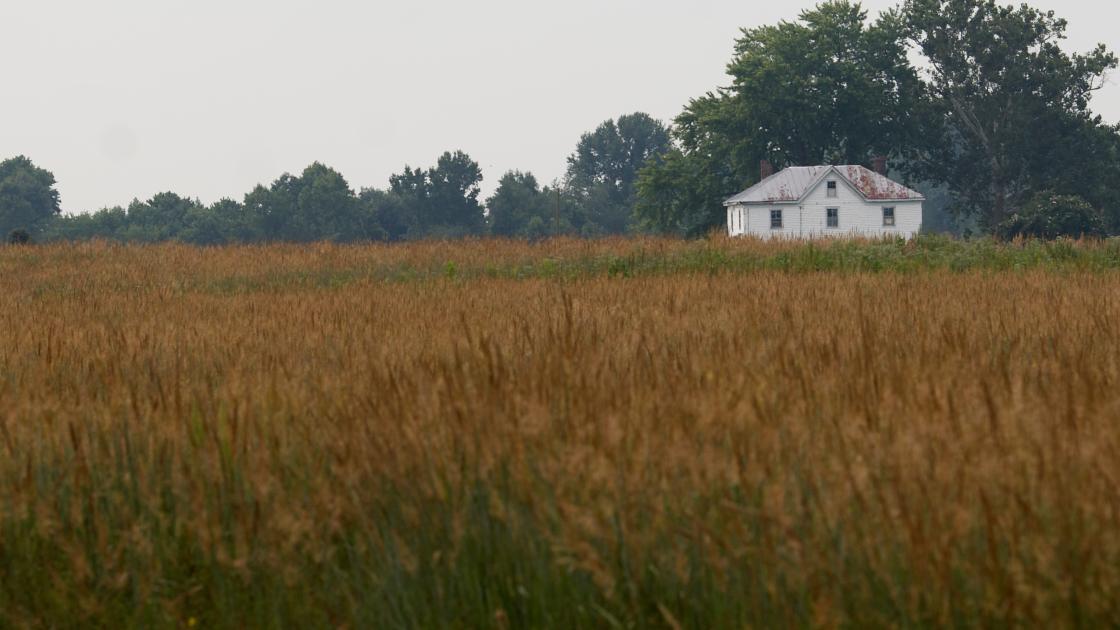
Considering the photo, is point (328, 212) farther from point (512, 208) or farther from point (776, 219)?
point (776, 219)

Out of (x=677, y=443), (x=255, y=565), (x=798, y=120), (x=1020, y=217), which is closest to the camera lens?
(x=677, y=443)

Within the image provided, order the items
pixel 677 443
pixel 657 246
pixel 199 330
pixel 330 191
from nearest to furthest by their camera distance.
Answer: pixel 677 443 < pixel 199 330 < pixel 657 246 < pixel 330 191

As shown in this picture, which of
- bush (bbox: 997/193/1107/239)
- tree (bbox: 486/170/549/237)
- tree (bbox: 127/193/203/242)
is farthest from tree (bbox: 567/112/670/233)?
bush (bbox: 997/193/1107/239)

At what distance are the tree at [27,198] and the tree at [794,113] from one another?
61404 millimetres

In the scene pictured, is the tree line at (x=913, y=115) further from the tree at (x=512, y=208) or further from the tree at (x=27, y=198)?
the tree at (x=27, y=198)

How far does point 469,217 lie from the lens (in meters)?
102

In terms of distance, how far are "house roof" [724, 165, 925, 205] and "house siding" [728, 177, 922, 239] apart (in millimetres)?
350

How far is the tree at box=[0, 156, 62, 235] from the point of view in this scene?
320ft

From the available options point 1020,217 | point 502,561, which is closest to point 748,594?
point 502,561

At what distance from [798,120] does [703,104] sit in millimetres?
5820

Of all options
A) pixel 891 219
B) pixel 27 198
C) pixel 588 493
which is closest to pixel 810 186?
pixel 891 219

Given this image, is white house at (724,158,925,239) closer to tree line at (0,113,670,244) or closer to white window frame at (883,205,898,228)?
white window frame at (883,205,898,228)

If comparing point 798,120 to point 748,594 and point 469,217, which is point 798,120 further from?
point 748,594

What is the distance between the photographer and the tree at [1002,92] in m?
61.1
